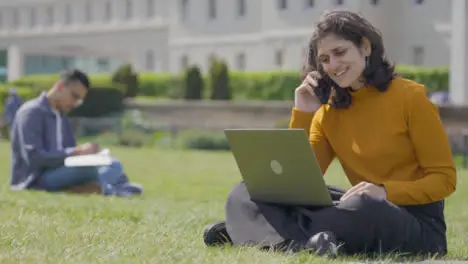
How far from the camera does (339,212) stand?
209 inches

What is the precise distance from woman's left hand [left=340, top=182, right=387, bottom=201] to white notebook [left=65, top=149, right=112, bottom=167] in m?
4.85

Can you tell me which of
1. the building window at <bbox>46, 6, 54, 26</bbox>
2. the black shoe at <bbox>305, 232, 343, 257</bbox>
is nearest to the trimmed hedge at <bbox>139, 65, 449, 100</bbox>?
the building window at <bbox>46, 6, 54, 26</bbox>

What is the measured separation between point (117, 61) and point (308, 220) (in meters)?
72.1

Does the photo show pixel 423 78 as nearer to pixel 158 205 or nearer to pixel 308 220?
pixel 158 205

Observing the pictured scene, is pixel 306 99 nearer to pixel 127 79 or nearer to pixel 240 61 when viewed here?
pixel 127 79

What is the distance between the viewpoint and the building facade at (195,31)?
42875 mm

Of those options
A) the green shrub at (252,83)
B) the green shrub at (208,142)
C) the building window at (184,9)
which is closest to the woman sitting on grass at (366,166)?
the green shrub at (208,142)

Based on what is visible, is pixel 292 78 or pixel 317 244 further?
pixel 292 78

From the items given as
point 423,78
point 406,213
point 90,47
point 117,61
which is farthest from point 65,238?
point 117,61

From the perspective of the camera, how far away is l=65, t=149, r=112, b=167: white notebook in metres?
9.95

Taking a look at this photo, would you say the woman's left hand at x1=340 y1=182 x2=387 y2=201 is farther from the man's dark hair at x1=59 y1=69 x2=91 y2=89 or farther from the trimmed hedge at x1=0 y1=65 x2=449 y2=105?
the trimmed hedge at x1=0 y1=65 x2=449 y2=105

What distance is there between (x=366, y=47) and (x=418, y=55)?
1503 inches

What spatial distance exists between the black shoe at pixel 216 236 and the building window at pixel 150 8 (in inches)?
2184

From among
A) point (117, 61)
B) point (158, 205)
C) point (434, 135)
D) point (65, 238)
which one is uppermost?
point (434, 135)
